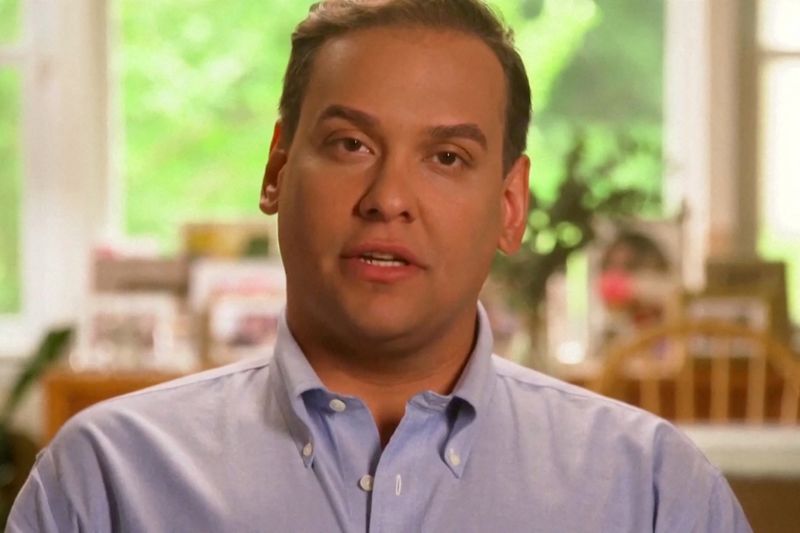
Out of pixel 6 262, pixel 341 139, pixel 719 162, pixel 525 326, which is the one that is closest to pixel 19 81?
pixel 6 262

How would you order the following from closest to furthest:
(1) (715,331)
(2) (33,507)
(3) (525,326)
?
1. (2) (33,507)
2. (1) (715,331)
3. (3) (525,326)

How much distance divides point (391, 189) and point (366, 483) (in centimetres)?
25

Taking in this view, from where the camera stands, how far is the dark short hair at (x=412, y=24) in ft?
4.23

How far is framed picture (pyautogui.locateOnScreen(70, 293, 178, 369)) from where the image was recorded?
3.65 m

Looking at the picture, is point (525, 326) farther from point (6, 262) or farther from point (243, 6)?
point (6, 262)

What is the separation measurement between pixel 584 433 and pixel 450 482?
145 mm

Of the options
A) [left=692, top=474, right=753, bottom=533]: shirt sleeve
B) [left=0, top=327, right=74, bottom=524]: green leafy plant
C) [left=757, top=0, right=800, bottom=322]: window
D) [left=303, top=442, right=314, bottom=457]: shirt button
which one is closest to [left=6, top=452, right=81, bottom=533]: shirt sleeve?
[left=303, top=442, right=314, bottom=457]: shirt button

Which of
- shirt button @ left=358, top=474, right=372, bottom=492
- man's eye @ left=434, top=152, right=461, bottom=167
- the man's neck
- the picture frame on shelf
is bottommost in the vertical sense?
the picture frame on shelf

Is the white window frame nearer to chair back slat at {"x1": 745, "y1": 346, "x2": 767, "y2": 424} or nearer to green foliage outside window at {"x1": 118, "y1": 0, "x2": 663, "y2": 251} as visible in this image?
green foliage outside window at {"x1": 118, "y1": 0, "x2": 663, "y2": 251}

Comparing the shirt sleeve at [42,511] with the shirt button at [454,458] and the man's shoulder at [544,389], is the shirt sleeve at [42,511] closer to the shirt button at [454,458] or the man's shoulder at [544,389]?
the shirt button at [454,458]

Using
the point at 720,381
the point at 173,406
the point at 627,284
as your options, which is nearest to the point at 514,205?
the point at 173,406

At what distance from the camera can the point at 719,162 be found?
3.97 m

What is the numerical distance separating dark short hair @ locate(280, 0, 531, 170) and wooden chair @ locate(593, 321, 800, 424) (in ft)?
6.87

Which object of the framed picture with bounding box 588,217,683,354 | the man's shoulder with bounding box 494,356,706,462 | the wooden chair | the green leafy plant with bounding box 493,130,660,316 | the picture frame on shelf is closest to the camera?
the man's shoulder with bounding box 494,356,706,462
